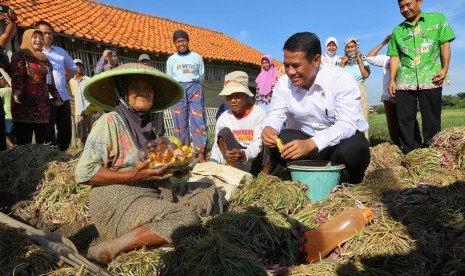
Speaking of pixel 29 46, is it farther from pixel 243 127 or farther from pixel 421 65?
pixel 421 65

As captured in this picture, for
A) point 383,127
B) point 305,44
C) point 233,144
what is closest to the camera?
point 305,44

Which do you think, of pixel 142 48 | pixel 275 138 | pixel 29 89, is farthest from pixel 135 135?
pixel 142 48

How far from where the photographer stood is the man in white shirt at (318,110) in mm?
3184

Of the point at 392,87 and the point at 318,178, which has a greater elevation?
the point at 392,87

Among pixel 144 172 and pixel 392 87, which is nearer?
pixel 144 172

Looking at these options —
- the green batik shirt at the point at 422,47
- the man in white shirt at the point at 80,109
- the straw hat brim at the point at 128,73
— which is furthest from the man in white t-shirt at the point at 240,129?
the man in white shirt at the point at 80,109

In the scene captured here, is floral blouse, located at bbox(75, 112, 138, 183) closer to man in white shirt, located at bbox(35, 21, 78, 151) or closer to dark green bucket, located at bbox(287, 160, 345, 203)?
dark green bucket, located at bbox(287, 160, 345, 203)

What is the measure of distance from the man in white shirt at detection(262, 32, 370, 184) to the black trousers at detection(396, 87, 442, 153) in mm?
1499

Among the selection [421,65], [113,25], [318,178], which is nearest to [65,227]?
[318,178]

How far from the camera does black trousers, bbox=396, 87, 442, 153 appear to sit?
14.8 feet

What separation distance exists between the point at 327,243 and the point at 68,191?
2.82 metres

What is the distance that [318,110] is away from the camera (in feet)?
11.5

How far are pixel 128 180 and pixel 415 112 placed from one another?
12.6ft

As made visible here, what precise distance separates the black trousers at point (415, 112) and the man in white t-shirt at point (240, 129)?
6.05 ft
